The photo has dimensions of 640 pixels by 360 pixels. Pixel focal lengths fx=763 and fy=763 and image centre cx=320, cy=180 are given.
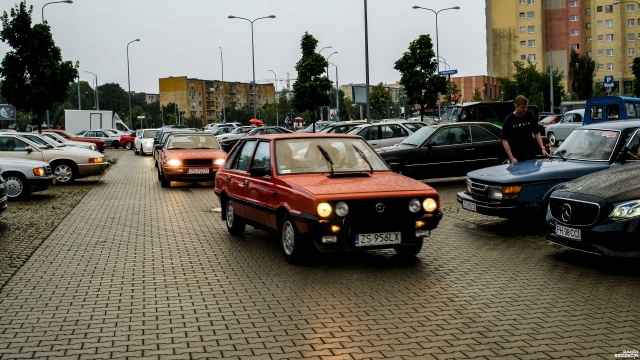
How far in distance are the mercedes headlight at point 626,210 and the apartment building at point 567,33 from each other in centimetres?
10776

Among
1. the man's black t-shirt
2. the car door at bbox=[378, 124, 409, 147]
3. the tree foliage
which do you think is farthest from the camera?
the tree foliage

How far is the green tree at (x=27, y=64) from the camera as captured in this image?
3419 centimetres

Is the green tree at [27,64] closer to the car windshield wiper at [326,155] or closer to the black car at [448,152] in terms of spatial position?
the black car at [448,152]

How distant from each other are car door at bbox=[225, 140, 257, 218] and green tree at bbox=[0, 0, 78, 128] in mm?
25552

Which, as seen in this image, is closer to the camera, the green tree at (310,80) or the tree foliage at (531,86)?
the green tree at (310,80)

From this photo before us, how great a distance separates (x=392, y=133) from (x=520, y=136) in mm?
11372

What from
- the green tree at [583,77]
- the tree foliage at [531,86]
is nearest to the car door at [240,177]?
the tree foliage at [531,86]

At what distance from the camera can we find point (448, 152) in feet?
60.1

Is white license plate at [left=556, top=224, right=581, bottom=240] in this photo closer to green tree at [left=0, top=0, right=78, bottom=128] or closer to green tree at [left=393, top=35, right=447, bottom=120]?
green tree at [left=0, top=0, right=78, bottom=128]

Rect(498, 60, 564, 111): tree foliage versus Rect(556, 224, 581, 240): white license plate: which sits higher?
Rect(498, 60, 564, 111): tree foliage

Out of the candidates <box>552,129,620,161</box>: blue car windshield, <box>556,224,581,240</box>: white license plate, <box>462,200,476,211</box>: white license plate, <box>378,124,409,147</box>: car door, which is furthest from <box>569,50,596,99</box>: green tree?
<box>556,224,581,240</box>: white license plate

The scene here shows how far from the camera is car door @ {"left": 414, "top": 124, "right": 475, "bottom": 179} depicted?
18203mm

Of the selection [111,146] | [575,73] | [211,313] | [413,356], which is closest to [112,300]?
[211,313]

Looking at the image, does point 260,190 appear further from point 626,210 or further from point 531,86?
point 531,86
